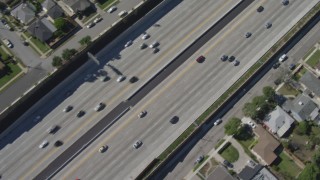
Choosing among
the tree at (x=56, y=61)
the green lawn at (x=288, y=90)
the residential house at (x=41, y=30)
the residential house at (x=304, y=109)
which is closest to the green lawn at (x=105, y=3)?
the residential house at (x=41, y=30)

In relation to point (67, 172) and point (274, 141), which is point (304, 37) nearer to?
point (274, 141)

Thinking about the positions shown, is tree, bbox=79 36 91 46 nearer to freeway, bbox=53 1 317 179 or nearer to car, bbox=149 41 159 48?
car, bbox=149 41 159 48

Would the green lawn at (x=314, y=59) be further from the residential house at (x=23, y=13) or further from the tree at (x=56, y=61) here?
the residential house at (x=23, y=13)

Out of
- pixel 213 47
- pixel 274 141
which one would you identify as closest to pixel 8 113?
pixel 213 47

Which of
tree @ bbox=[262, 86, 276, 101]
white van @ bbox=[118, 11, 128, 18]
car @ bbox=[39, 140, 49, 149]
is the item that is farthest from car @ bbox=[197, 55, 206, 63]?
car @ bbox=[39, 140, 49, 149]

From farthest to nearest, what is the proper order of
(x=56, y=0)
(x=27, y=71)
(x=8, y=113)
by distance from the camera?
(x=56, y=0) < (x=27, y=71) < (x=8, y=113)
